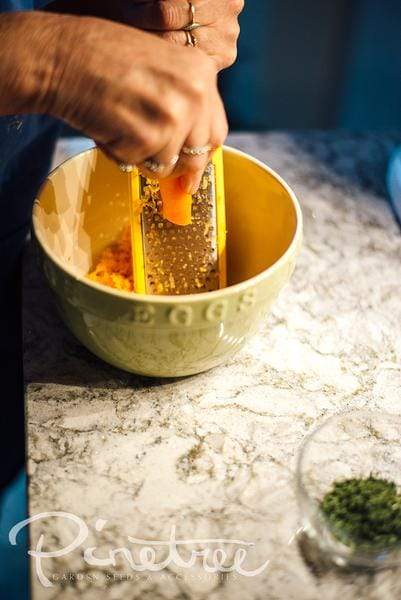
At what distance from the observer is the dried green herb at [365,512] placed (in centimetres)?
→ 60

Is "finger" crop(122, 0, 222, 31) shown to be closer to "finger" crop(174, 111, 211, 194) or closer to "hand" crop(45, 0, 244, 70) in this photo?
"hand" crop(45, 0, 244, 70)

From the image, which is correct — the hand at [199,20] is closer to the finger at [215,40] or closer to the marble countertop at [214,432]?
the finger at [215,40]

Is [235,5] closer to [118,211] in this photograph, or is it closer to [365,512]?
[118,211]

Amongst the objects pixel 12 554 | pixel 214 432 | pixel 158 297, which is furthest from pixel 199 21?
pixel 12 554

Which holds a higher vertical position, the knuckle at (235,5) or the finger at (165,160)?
the knuckle at (235,5)

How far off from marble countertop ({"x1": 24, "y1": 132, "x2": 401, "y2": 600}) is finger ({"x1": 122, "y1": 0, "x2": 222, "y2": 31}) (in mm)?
368

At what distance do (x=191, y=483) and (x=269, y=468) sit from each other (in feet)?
0.28

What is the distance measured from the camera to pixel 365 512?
2.02 ft

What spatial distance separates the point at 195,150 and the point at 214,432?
31 centimetres

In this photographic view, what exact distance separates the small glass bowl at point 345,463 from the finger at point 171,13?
0.47m

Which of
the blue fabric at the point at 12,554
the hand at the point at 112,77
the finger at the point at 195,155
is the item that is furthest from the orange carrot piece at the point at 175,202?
the blue fabric at the point at 12,554

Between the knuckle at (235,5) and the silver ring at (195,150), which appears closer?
the silver ring at (195,150)

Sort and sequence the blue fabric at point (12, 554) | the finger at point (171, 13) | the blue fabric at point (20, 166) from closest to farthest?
the finger at point (171, 13)
the blue fabric at point (20, 166)
the blue fabric at point (12, 554)

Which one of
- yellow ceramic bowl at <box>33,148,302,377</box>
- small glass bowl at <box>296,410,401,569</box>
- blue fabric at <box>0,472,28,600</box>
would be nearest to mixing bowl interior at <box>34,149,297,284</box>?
yellow ceramic bowl at <box>33,148,302,377</box>
